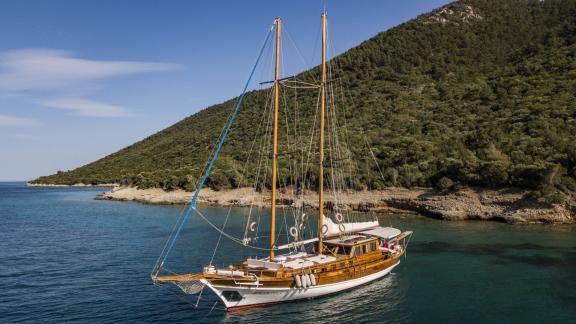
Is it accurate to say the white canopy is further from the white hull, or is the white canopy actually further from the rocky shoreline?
the rocky shoreline

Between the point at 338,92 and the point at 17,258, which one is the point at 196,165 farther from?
the point at 17,258

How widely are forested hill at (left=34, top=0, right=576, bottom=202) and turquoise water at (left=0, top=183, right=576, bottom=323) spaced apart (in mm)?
14270

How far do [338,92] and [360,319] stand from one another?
104 metres

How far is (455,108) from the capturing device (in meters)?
89.5

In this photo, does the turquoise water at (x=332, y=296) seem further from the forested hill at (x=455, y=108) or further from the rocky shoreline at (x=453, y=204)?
the forested hill at (x=455, y=108)

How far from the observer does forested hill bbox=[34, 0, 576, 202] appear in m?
62.8

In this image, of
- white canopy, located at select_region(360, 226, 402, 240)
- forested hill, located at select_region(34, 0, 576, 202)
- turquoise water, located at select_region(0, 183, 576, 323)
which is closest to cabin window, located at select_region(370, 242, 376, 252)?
white canopy, located at select_region(360, 226, 402, 240)

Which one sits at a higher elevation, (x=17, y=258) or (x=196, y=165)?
(x=196, y=165)

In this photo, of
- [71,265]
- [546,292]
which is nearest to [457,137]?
[546,292]

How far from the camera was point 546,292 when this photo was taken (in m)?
27.5

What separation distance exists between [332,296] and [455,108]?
73487mm

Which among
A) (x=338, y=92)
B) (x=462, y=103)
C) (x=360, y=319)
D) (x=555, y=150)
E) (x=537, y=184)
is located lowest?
(x=360, y=319)

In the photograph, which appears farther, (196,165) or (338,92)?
(338,92)

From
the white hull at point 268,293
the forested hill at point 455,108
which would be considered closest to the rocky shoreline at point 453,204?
the forested hill at point 455,108
